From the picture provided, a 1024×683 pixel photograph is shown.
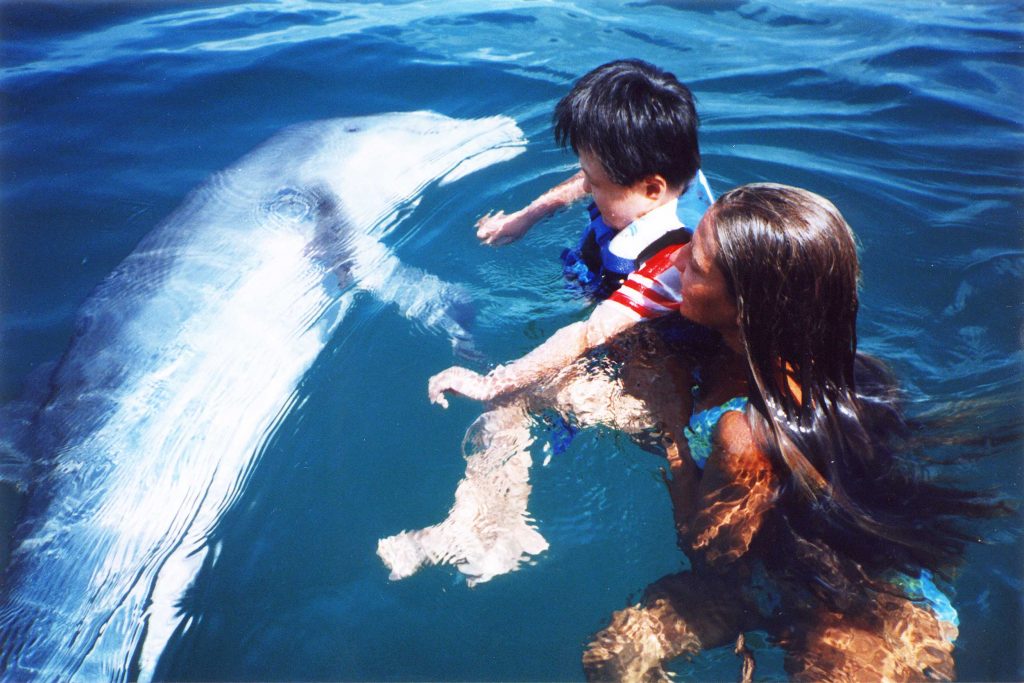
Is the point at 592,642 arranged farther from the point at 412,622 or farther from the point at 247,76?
the point at 247,76

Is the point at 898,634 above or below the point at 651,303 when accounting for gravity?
below

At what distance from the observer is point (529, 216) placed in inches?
154

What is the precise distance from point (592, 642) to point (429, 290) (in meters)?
2.34

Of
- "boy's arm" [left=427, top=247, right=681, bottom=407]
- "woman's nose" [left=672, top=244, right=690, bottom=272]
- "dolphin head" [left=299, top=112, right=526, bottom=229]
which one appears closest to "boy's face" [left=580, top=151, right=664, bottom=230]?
"boy's arm" [left=427, top=247, right=681, bottom=407]

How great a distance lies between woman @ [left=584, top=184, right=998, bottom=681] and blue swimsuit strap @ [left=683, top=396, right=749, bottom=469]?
0.13 m

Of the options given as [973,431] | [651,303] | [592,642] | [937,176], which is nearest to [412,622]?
[592,642]

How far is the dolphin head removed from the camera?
194 inches

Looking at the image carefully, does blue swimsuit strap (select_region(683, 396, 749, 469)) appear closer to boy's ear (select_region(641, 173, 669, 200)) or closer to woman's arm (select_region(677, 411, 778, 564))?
woman's arm (select_region(677, 411, 778, 564))

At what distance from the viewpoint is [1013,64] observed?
21.5 ft

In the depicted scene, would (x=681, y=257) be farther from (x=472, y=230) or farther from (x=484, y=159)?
(x=484, y=159)

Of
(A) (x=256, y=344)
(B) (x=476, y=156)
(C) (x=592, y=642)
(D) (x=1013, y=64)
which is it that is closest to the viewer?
(C) (x=592, y=642)

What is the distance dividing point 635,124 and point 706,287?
2.76ft

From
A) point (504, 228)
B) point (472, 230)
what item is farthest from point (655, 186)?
point (472, 230)

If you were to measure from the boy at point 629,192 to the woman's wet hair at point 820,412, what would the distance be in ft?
1.72
